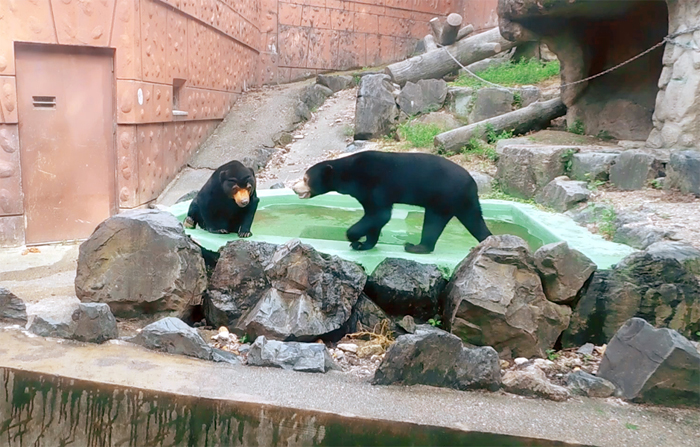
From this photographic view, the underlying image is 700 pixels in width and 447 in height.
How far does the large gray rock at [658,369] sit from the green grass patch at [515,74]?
29.8 feet

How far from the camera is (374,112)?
1080 centimetres

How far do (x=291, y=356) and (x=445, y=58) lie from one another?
33.9 feet

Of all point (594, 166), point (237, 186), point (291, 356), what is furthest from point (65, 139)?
point (594, 166)

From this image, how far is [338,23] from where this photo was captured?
15906 millimetres

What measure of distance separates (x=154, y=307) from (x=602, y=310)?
8.88 feet

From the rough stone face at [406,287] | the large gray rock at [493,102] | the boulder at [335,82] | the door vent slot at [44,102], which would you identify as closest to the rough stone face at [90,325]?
the rough stone face at [406,287]

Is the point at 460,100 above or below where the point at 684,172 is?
above

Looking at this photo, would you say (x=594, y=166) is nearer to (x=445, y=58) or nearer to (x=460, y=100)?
(x=460, y=100)

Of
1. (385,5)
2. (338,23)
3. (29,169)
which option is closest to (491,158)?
(29,169)

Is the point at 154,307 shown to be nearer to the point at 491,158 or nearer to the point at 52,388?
the point at 52,388

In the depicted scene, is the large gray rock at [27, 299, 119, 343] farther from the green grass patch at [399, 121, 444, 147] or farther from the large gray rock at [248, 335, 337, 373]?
the green grass patch at [399, 121, 444, 147]

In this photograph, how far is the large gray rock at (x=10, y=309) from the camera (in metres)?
3.41

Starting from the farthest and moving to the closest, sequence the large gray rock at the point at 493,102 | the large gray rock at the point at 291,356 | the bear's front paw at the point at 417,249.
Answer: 1. the large gray rock at the point at 493,102
2. the bear's front paw at the point at 417,249
3. the large gray rock at the point at 291,356

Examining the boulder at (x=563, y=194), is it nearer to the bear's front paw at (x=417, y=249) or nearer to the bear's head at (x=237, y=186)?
the bear's front paw at (x=417, y=249)
